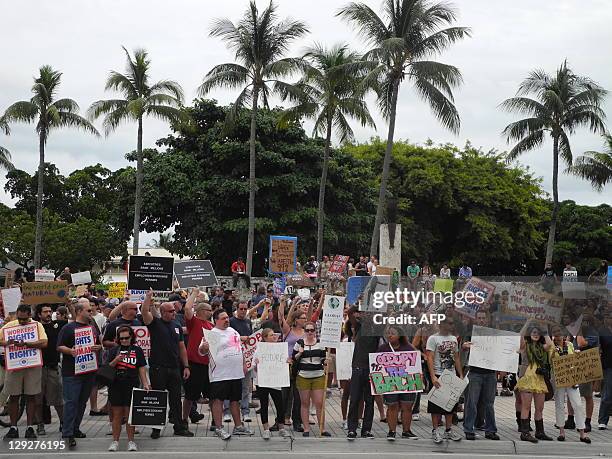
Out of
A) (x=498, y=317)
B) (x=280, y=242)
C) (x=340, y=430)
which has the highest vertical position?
(x=280, y=242)

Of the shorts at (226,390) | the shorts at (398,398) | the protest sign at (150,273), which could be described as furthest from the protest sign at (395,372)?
the protest sign at (150,273)

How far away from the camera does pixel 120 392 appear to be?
10430mm

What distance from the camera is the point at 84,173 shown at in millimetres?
66250

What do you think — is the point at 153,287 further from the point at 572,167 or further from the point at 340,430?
the point at 572,167

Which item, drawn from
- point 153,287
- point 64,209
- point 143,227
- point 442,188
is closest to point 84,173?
point 64,209

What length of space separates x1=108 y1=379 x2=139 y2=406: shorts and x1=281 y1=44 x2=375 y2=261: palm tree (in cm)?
2330

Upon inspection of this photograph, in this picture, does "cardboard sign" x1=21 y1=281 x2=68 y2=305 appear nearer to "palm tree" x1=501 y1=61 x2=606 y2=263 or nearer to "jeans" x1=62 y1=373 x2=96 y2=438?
"jeans" x1=62 y1=373 x2=96 y2=438

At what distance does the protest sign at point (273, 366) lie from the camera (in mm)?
11391

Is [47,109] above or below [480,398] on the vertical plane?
above

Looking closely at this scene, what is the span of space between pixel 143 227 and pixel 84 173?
23.5 metres

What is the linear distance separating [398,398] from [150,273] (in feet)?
13.4

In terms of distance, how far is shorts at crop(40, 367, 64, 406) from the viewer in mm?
11625

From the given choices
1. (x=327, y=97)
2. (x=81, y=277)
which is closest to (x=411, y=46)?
(x=327, y=97)

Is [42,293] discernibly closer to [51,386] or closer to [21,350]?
[51,386]
